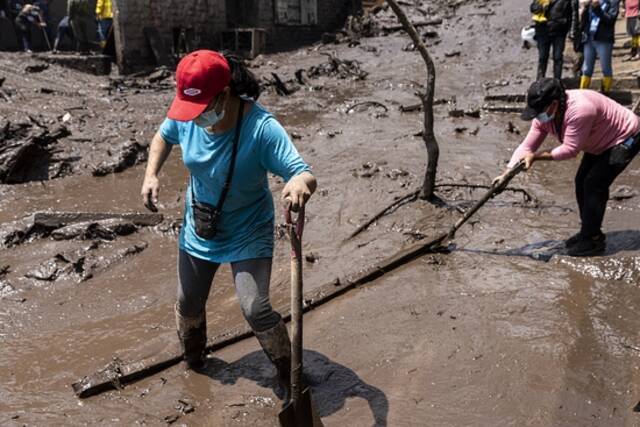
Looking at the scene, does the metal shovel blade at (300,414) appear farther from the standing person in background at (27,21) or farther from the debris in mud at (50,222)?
the standing person in background at (27,21)

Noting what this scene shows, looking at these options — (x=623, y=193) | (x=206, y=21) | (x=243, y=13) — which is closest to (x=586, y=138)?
(x=623, y=193)

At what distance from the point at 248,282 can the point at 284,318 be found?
1.14m

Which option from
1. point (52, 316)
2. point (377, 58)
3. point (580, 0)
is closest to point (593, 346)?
point (52, 316)

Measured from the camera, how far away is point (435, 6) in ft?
65.2

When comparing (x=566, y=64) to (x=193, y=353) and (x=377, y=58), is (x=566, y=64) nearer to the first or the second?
(x=377, y=58)

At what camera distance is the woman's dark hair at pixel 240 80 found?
9.91 ft

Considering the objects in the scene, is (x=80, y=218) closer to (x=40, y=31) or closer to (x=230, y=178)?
(x=230, y=178)

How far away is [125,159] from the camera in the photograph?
8250 mm

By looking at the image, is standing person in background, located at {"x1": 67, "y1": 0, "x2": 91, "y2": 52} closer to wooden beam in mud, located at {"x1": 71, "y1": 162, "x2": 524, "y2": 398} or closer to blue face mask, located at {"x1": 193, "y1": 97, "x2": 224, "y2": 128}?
wooden beam in mud, located at {"x1": 71, "y1": 162, "x2": 524, "y2": 398}

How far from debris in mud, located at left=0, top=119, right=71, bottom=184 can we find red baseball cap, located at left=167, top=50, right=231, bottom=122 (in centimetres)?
566

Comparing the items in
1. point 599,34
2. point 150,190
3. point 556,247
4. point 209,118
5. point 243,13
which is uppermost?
point 243,13

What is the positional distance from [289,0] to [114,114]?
9676 millimetres

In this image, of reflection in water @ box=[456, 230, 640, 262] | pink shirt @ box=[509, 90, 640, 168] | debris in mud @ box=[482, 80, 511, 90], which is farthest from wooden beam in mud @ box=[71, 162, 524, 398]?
debris in mud @ box=[482, 80, 511, 90]

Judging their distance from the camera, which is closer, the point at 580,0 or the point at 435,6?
the point at 580,0
